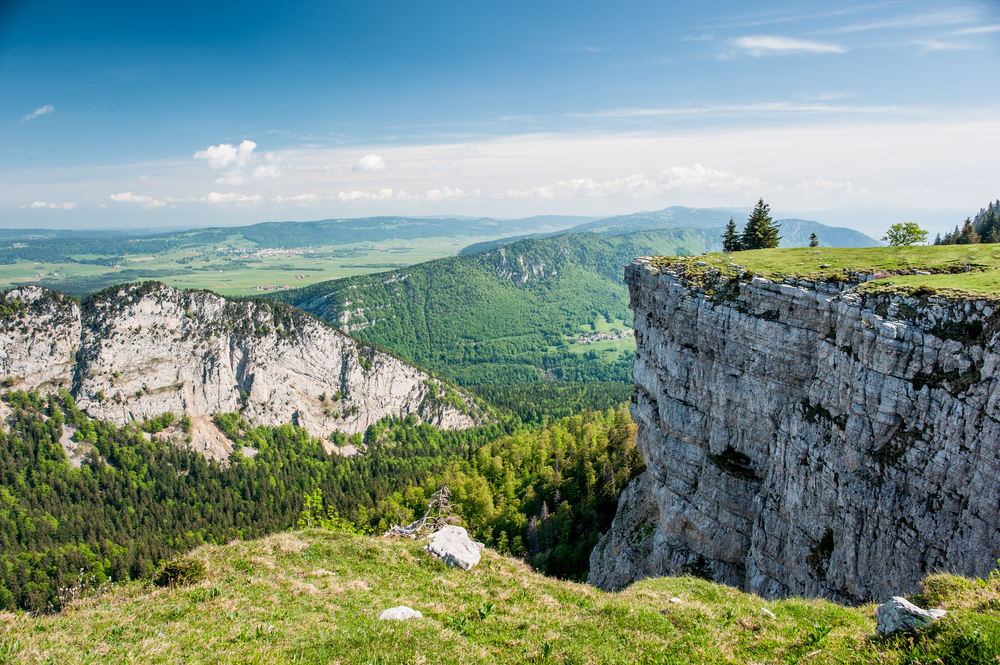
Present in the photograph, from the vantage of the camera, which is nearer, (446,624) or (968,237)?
(446,624)

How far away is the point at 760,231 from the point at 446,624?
49.7 m

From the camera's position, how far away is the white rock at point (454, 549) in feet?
68.1

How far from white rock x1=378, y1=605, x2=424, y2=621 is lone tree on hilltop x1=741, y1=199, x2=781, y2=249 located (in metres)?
49.0

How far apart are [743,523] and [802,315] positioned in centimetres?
1693

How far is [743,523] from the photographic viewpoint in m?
34.6

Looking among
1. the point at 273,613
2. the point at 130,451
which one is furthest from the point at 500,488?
the point at 130,451

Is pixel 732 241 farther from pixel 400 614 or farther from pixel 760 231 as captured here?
pixel 400 614

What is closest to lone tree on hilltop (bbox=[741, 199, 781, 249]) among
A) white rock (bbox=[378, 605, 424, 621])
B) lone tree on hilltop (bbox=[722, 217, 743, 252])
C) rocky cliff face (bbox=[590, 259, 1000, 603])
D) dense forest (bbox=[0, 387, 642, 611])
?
lone tree on hilltop (bbox=[722, 217, 743, 252])

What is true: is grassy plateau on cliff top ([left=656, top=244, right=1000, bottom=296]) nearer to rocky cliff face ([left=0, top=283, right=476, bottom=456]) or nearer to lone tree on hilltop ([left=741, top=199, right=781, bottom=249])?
lone tree on hilltop ([left=741, top=199, right=781, bottom=249])

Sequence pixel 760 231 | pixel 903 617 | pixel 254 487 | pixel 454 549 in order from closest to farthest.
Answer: pixel 903 617
pixel 454 549
pixel 760 231
pixel 254 487

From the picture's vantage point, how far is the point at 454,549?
21547 millimetres

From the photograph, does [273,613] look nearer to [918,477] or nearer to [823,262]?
[918,477]

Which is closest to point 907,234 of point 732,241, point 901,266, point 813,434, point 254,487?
point 732,241

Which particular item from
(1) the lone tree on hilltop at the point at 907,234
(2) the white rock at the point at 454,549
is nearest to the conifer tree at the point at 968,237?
(1) the lone tree on hilltop at the point at 907,234
